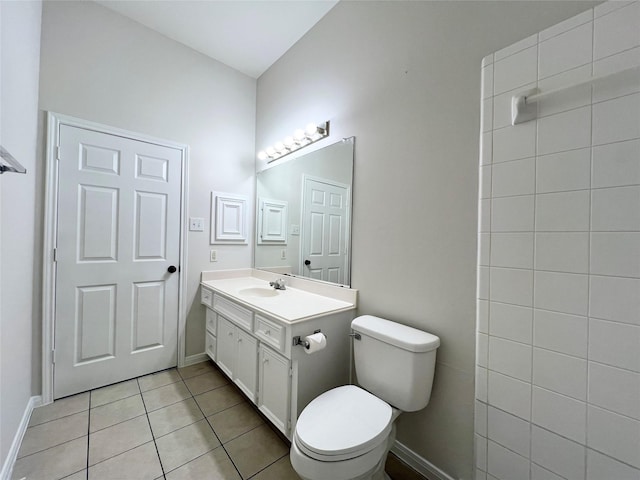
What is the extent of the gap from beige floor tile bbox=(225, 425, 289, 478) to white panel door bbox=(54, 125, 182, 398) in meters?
1.16

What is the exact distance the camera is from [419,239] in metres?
1.30

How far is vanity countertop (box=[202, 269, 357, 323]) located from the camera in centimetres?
144

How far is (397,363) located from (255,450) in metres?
0.96

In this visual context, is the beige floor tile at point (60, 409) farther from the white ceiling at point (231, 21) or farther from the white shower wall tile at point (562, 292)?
the white ceiling at point (231, 21)

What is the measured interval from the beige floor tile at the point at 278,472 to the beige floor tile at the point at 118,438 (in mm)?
729

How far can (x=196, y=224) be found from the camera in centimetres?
232

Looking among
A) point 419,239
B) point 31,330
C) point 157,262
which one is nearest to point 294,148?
point 419,239

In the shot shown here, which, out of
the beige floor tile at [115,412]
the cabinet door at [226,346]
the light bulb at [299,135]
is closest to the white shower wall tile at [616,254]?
the light bulb at [299,135]

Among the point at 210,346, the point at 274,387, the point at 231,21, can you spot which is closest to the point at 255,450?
the point at 274,387

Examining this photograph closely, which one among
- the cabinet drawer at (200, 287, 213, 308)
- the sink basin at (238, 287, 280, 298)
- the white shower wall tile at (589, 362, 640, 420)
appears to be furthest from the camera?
the cabinet drawer at (200, 287, 213, 308)

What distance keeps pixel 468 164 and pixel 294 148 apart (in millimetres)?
1404

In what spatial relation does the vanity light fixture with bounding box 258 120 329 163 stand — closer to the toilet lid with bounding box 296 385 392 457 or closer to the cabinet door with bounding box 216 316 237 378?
the cabinet door with bounding box 216 316 237 378

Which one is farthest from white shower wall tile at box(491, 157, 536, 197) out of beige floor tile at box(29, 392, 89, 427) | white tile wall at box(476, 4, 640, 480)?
beige floor tile at box(29, 392, 89, 427)

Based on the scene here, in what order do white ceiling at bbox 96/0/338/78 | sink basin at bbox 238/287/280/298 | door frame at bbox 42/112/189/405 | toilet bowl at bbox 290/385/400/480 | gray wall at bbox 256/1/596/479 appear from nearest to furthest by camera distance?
1. toilet bowl at bbox 290/385/400/480
2. gray wall at bbox 256/1/596/479
3. door frame at bbox 42/112/189/405
4. white ceiling at bbox 96/0/338/78
5. sink basin at bbox 238/287/280/298
